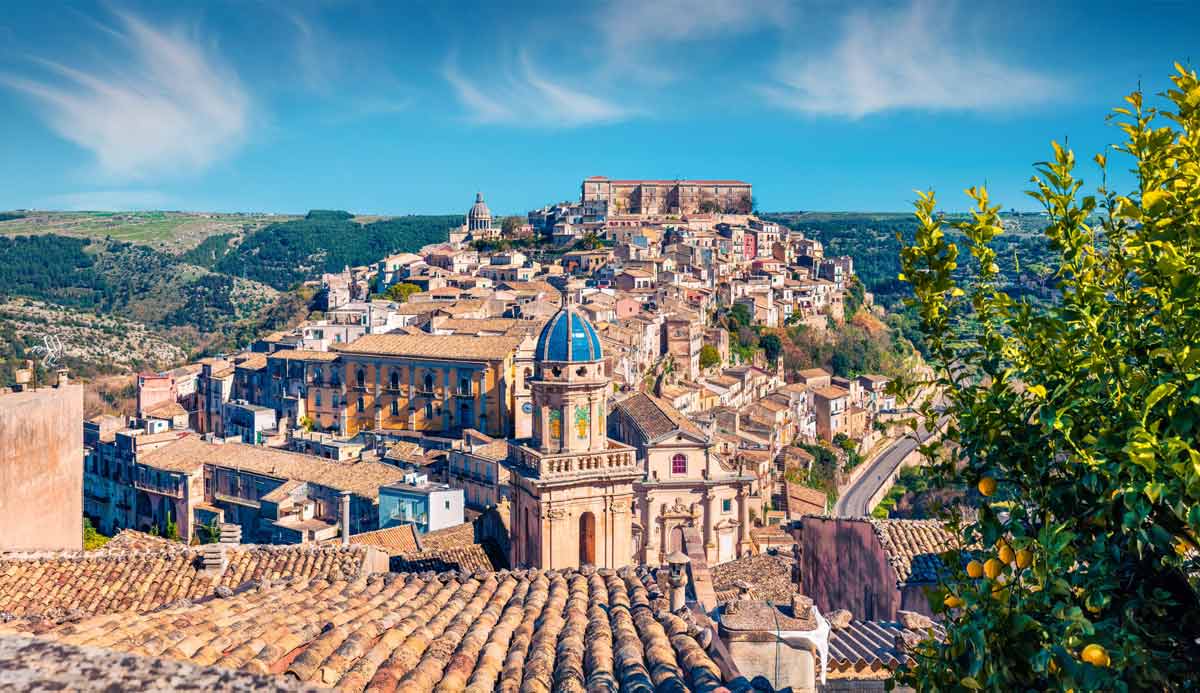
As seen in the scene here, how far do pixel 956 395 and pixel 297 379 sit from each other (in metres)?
43.0

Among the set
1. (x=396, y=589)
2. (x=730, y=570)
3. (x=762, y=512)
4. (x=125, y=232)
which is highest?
(x=125, y=232)

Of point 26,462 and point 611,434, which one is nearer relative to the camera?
point 26,462

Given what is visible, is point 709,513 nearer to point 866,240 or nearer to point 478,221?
point 478,221

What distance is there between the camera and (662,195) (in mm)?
110625

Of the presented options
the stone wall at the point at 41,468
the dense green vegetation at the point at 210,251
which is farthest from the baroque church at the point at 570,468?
the dense green vegetation at the point at 210,251

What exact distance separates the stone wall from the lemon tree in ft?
39.6

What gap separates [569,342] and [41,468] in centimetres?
825

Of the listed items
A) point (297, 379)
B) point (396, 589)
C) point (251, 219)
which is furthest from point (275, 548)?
point (251, 219)

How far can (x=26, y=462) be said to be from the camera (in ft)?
42.1

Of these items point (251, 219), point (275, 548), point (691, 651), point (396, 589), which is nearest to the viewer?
point (691, 651)

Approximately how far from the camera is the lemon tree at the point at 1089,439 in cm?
354

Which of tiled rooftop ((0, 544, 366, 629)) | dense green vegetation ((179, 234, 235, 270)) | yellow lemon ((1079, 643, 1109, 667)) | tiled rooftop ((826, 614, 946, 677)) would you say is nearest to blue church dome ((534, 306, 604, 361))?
tiled rooftop ((0, 544, 366, 629))

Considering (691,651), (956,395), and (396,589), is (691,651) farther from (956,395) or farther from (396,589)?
(396,589)

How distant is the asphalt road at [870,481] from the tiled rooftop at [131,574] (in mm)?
34162
